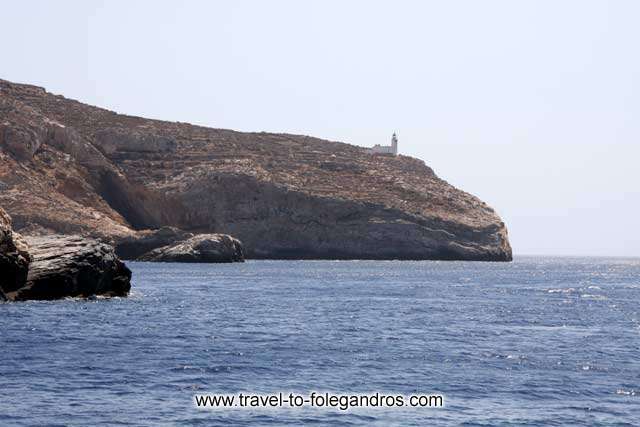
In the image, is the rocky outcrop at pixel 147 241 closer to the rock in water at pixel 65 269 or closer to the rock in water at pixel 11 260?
the rock in water at pixel 65 269

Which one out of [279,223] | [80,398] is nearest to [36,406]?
[80,398]

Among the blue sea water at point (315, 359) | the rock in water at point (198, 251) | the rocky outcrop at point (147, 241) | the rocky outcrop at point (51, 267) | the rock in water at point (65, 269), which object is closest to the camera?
the blue sea water at point (315, 359)

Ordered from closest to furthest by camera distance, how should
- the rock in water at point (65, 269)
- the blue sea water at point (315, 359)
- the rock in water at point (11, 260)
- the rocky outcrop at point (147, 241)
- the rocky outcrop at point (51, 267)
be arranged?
the blue sea water at point (315, 359) → the rock in water at point (11, 260) → the rocky outcrop at point (51, 267) → the rock in water at point (65, 269) → the rocky outcrop at point (147, 241)

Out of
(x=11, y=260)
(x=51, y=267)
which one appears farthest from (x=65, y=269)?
(x=11, y=260)

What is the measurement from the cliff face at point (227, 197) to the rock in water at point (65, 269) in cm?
6929

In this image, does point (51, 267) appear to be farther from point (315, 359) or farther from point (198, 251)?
point (198, 251)

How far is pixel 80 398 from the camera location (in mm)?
25750

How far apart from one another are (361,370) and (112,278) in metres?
32.6

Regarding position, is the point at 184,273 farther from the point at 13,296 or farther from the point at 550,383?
the point at 550,383

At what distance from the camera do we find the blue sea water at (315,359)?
24.7m

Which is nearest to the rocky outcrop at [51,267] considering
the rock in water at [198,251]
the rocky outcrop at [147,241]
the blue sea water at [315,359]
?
the blue sea water at [315,359]

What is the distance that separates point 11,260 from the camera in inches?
1959

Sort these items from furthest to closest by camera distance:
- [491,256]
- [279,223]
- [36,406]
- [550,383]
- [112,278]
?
[491,256] → [279,223] → [112,278] → [550,383] → [36,406]

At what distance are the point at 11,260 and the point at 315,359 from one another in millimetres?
22445
